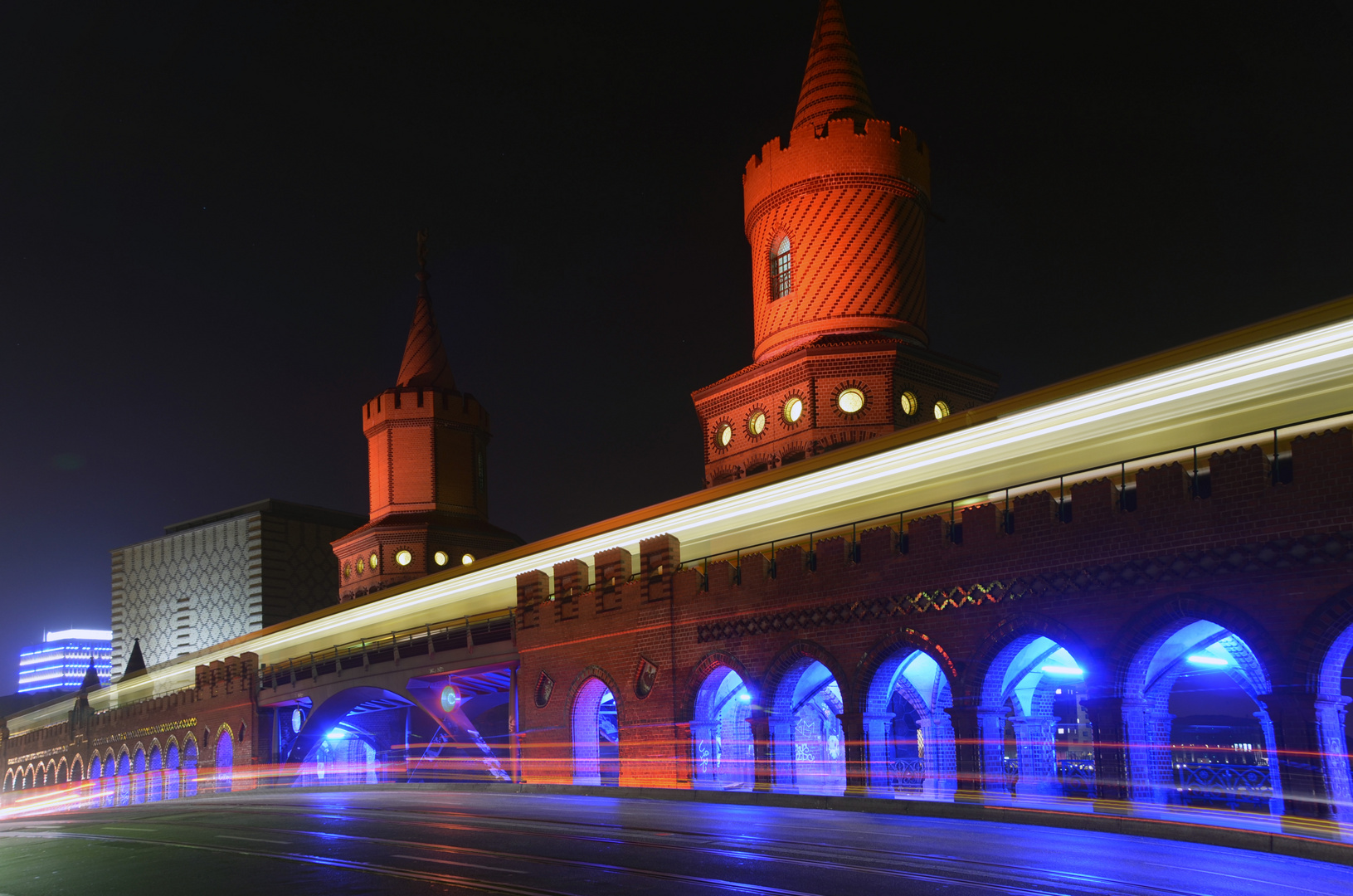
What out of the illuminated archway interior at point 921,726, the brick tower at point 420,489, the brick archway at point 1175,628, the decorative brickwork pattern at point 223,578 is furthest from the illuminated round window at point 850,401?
the decorative brickwork pattern at point 223,578

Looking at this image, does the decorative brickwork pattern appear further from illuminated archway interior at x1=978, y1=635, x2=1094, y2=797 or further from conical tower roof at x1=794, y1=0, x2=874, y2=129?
illuminated archway interior at x1=978, y1=635, x2=1094, y2=797

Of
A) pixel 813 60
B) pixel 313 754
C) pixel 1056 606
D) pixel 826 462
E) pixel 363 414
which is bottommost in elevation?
pixel 313 754

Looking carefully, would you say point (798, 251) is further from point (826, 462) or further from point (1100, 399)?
point (1100, 399)

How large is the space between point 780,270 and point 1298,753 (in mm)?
18185

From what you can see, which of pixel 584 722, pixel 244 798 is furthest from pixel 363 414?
pixel 584 722

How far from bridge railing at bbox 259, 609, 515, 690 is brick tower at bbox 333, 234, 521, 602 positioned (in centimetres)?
563

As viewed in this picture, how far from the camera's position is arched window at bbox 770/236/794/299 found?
1127 inches

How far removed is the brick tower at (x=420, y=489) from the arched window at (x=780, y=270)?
16353mm

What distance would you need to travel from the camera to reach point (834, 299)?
27562 millimetres

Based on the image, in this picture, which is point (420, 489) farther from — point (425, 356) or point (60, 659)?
point (60, 659)

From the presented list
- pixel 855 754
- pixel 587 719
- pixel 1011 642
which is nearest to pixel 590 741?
pixel 587 719

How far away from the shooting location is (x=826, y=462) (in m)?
21.1

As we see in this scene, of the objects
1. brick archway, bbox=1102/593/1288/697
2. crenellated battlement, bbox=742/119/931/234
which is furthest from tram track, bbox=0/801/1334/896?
crenellated battlement, bbox=742/119/931/234

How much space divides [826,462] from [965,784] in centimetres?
655
